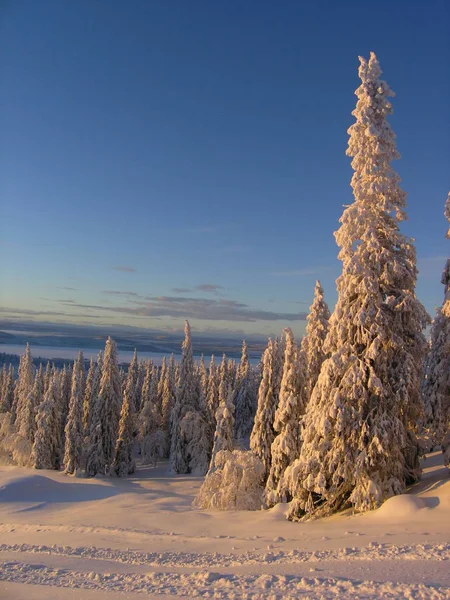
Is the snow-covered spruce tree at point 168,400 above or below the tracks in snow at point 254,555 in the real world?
below

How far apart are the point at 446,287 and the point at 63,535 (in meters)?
18.5

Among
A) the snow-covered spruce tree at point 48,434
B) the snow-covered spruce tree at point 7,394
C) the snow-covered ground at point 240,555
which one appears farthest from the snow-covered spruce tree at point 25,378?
the snow-covered ground at point 240,555

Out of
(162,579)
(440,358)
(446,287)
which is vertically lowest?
(162,579)

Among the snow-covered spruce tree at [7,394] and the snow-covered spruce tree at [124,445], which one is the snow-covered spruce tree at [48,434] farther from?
the snow-covered spruce tree at [7,394]

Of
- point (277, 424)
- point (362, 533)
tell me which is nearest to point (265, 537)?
point (362, 533)

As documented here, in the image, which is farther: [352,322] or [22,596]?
[352,322]

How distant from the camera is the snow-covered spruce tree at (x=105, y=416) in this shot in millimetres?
46938

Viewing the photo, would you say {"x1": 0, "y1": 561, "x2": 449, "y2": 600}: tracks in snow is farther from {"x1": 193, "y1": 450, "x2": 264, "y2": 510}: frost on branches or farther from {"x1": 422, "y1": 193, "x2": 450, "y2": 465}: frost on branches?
{"x1": 193, "y1": 450, "x2": 264, "y2": 510}: frost on branches

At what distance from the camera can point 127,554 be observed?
562 inches

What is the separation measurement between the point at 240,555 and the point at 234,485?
13144mm

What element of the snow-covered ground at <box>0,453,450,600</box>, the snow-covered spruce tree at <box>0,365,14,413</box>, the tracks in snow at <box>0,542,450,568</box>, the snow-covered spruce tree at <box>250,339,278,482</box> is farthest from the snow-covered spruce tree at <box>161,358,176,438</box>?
the tracks in snow at <box>0,542,450,568</box>

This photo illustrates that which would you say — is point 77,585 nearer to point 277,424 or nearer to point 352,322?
point 352,322

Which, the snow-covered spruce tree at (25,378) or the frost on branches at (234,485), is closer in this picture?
the frost on branches at (234,485)

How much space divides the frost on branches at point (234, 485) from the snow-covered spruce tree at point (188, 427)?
20893 mm
